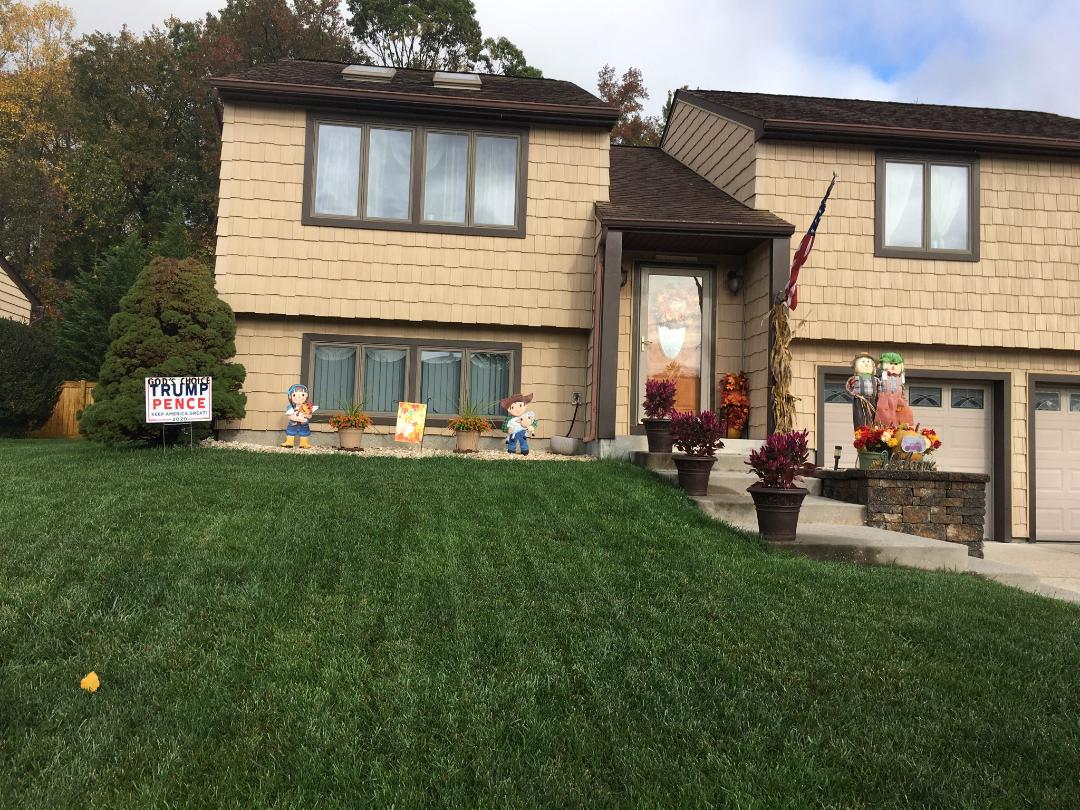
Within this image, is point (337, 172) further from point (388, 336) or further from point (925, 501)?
point (925, 501)

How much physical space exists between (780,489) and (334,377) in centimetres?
676

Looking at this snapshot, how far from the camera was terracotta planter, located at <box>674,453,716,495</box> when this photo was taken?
283 inches

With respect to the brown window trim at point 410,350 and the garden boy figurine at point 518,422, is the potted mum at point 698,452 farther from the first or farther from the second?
the brown window trim at point 410,350

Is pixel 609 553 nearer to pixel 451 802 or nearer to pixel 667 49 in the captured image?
pixel 451 802

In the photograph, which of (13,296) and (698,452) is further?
(13,296)

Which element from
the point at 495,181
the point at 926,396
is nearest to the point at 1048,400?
the point at 926,396

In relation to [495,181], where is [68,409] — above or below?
below

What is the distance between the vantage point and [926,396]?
11195mm

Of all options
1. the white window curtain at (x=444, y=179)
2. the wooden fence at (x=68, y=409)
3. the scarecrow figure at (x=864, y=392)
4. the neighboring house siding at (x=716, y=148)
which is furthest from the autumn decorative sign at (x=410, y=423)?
the wooden fence at (x=68, y=409)

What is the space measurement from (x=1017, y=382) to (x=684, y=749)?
10505 mm

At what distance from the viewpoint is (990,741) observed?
9.61ft

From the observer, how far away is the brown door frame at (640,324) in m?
10.8

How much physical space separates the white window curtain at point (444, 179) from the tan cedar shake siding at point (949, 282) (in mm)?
4165

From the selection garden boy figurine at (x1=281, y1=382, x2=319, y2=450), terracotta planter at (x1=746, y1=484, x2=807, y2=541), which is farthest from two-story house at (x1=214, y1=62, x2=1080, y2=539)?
terracotta planter at (x1=746, y1=484, x2=807, y2=541)
